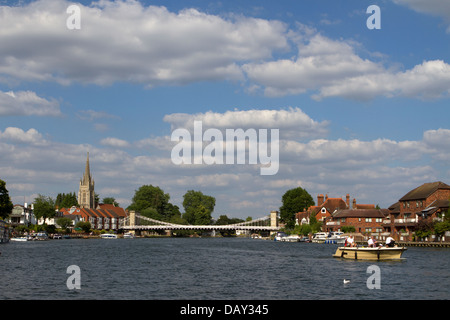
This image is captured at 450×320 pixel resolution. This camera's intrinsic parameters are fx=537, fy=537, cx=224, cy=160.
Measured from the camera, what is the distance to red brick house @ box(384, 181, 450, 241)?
105 meters

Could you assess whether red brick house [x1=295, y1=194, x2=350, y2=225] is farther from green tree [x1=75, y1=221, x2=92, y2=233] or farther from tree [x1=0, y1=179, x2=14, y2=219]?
tree [x1=0, y1=179, x2=14, y2=219]

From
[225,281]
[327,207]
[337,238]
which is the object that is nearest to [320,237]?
[337,238]

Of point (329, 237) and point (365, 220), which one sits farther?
point (365, 220)

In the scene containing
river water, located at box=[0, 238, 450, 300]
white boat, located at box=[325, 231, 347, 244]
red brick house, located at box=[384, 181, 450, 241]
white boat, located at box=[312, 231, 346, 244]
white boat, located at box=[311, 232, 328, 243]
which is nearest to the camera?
river water, located at box=[0, 238, 450, 300]

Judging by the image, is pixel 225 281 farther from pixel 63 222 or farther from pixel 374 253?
pixel 63 222

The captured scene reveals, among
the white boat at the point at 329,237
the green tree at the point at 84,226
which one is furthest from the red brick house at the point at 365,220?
the green tree at the point at 84,226

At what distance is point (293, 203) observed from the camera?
172 m

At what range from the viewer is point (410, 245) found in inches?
4168

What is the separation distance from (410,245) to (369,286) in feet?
233

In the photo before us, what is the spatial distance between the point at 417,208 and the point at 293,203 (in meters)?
63.4

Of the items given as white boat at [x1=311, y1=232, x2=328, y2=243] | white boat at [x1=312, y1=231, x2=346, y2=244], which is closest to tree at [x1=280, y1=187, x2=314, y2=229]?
white boat at [x1=312, y1=231, x2=346, y2=244]

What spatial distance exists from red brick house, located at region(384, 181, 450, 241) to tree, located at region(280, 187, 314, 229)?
47577 millimetres

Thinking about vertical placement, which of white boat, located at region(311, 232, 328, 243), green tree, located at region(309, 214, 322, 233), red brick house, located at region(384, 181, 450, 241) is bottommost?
white boat, located at region(311, 232, 328, 243)

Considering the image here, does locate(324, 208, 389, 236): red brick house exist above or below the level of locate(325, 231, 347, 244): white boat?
above
